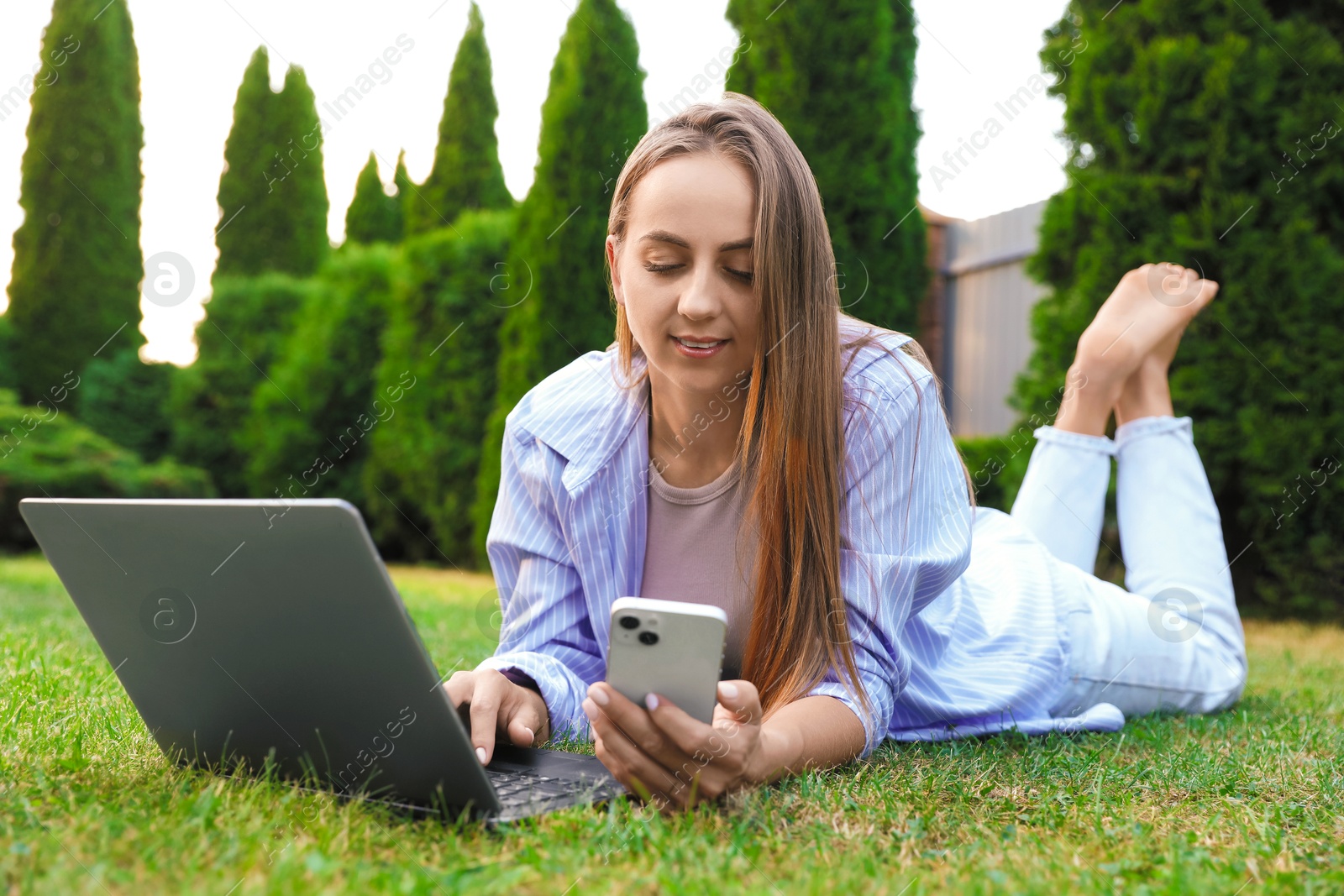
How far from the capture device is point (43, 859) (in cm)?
107

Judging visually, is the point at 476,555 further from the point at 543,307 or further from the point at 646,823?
the point at 646,823

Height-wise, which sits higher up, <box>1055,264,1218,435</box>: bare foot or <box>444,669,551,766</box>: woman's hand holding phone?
<box>1055,264,1218,435</box>: bare foot

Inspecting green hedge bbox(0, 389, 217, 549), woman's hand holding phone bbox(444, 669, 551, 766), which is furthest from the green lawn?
green hedge bbox(0, 389, 217, 549)

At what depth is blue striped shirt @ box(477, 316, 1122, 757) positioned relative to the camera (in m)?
1.84

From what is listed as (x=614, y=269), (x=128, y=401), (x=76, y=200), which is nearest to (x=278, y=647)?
(x=614, y=269)

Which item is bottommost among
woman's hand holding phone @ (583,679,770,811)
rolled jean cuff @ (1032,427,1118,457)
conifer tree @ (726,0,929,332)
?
woman's hand holding phone @ (583,679,770,811)

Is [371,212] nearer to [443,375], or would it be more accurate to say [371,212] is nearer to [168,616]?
[443,375]

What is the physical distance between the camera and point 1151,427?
3033mm

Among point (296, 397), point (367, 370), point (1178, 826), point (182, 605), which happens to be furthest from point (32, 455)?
point (1178, 826)

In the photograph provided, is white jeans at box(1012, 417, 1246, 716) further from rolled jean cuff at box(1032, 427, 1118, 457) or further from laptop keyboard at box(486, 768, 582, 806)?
laptop keyboard at box(486, 768, 582, 806)

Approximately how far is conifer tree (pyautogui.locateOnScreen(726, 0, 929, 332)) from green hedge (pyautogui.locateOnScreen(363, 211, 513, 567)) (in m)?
2.86

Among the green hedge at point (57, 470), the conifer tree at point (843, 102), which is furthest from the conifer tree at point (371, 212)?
the conifer tree at point (843, 102)

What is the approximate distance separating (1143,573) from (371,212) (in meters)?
17.2

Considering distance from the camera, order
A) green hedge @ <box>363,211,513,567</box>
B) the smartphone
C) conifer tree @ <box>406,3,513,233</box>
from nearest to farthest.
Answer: the smartphone
green hedge @ <box>363,211,513,567</box>
conifer tree @ <box>406,3,513,233</box>
